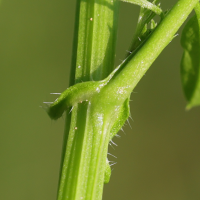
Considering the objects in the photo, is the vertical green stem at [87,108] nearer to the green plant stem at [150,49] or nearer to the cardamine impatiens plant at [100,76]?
the cardamine impatiens plant at [100,76]

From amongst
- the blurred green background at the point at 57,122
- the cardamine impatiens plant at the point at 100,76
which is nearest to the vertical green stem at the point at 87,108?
the cardamine impatiens plant at the point at 100,76

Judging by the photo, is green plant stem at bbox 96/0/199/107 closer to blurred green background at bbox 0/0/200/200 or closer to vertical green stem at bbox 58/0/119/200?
vertical green stem at bbox 58/0/119/200

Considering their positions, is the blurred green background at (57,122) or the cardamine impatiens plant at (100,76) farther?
the blurred green background at (57,122)

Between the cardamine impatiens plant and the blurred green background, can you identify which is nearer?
the cardamine impatiens plant

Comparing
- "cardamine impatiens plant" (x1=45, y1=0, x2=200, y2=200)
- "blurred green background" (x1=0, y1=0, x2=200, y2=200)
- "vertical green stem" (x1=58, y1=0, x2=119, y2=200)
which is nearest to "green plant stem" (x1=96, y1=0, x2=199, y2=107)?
"cardamine impatiens plant" (x1=45, y1=0, x2=200, y2=200)

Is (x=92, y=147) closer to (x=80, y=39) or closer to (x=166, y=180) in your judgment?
(x=80, y=39)

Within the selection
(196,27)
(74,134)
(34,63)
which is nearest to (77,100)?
(74,134)
